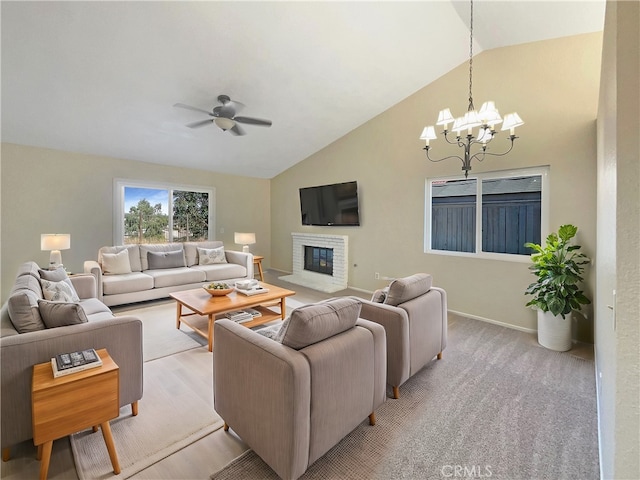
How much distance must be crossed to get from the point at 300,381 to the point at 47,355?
1.51 meters

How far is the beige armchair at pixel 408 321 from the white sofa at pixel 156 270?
11.8 feet

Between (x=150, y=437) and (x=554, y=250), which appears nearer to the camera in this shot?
(x=150, y=437)

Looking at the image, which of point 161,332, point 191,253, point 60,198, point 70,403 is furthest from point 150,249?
point 70,403

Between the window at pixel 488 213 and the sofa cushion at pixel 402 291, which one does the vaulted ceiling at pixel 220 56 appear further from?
the sofa cushion at pixel 402 291

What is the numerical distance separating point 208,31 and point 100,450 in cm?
360

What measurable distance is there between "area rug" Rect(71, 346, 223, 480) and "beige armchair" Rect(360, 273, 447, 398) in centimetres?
130

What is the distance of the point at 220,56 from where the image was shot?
133 inches

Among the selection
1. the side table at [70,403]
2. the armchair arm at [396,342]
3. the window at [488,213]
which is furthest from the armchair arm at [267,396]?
the window at [488,213]

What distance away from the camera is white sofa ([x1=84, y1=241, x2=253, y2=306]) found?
168 inches

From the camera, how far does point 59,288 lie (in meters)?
2.68

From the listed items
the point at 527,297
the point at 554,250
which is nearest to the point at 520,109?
the point at 554,250

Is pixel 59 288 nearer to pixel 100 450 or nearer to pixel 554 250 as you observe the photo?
pixel 100 450

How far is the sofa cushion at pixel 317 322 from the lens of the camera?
1.56 metres

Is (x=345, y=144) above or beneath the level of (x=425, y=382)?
above
